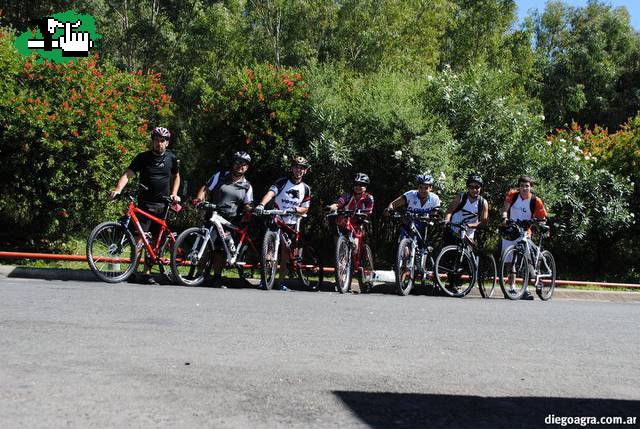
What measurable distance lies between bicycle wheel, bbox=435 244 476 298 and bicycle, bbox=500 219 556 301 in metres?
0.48

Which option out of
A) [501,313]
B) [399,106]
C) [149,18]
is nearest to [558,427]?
[501,313]

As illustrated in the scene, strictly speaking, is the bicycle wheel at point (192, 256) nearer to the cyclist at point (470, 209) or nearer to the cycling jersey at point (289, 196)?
the cycling jersey at point (289, 196)

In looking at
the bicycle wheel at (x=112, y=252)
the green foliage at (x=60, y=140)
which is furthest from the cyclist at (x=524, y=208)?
the green foliage at (x=60, y=140)

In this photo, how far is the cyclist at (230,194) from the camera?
12039 millimetres

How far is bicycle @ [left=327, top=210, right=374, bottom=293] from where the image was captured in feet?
40.4

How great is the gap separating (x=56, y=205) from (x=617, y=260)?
1282 centimetres

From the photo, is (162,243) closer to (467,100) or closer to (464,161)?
(464,161)

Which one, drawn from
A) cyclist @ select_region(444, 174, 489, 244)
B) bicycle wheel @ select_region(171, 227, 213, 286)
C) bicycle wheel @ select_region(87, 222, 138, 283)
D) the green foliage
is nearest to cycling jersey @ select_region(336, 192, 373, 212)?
cyclist @ select_region(444, 174, 489, 244)

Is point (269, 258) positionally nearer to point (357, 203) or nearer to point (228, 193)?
point (228, 193)

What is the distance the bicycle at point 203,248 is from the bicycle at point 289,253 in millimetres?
427

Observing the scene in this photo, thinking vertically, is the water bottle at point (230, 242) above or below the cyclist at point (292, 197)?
below

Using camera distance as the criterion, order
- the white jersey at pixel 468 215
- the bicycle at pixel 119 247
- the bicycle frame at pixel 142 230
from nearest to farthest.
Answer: the bicycle at pixel 119 247, the bicycle frame at pixel 142 230, the white jersey at pixel 468 215

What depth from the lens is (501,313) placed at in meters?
9.68

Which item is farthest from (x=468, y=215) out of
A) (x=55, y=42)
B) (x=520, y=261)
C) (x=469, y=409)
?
(x=55, y=42)
